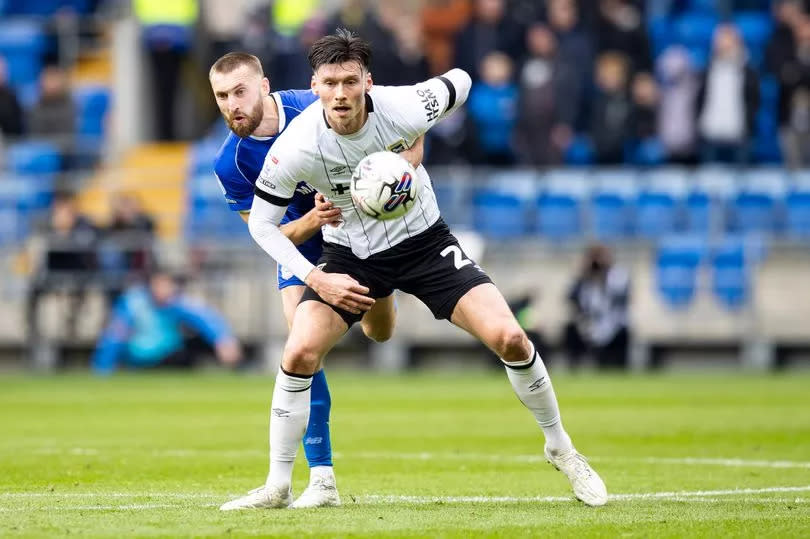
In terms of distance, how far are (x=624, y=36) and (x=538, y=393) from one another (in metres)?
16.1

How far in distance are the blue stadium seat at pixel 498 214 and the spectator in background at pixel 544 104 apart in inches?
33.0

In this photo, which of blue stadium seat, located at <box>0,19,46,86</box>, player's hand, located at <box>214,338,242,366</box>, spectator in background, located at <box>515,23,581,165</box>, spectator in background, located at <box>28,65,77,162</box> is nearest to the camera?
player's hand, located at <box>214,338,242,366</box>

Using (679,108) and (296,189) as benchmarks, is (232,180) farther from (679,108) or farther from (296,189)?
(679,108)

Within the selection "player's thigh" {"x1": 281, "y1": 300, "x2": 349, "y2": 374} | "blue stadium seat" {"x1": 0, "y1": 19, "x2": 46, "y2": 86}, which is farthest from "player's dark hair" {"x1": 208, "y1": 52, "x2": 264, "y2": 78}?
"blue stadium seat" {"x1": 0, "y1": 19, "x2": 46, "y2": 86}

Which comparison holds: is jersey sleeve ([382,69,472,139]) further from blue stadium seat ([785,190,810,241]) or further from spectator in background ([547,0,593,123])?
spectator in background ([547,0,593,123])

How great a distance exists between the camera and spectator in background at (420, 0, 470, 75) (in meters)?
24.7

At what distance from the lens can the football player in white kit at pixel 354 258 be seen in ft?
25.2

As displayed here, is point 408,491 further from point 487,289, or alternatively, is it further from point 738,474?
point 738,474

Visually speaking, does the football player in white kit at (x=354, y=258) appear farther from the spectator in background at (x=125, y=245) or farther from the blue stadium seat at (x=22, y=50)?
A: the blue stadium seat at (x=22, y=50)

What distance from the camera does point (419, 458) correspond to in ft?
35.6

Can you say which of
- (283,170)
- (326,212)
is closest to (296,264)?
(326,212)

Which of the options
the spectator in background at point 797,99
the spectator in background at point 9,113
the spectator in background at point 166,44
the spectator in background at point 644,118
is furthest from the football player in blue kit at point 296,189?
the spectator in background at point 166,44

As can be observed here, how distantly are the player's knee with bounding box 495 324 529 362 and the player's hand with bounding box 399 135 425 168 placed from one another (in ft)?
3.25

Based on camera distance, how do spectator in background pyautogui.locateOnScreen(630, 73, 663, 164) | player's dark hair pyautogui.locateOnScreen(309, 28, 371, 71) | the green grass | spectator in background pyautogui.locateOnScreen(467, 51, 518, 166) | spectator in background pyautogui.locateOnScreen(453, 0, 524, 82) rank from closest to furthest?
the green grass < player's dark hair pyautogui.locateOnScreen(309, 28, 371, 71) < spectator in background pyautogui.locateOnScreen(630, 73, 663, 164) < spectator in background pyautogui.locateOnScreen(467, 51, 518, 166) < spectator in background pyautogui.locateOnScreen(453, 0, 524, 82)
